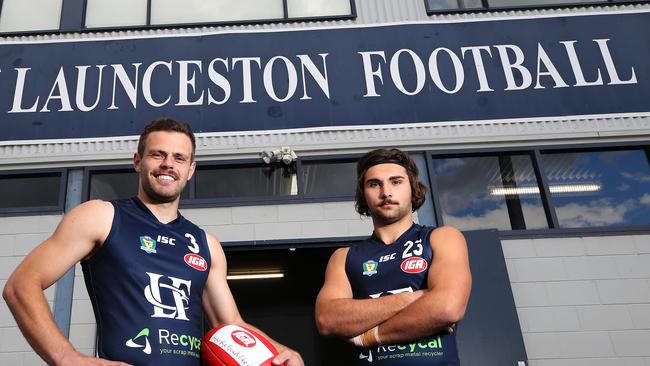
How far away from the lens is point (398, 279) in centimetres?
222

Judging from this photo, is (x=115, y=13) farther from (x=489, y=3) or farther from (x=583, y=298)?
(x=583, y=298)

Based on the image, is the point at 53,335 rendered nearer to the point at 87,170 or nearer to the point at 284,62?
Answer: the point at 87,170

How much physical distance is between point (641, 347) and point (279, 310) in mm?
6007

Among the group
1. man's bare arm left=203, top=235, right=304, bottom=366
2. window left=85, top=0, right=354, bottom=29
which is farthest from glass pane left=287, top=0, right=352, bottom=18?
man's bare arm left=203, top=235, right=304, bottom=366

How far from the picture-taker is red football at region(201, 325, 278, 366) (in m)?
1.98

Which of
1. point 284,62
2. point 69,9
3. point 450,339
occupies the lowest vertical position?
point 450,339

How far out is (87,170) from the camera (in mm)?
5121

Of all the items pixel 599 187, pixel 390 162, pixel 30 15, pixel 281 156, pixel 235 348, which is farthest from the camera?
pixel 30 15

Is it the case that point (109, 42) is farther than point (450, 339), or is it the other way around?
point (109, 42)

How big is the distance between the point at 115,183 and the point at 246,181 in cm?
136

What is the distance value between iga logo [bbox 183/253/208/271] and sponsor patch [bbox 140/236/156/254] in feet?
0.47

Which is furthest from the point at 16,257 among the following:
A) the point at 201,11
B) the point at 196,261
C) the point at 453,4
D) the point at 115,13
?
the point at 453,4

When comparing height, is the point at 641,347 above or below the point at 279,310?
below

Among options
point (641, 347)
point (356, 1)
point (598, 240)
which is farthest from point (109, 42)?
point (641, 347)
